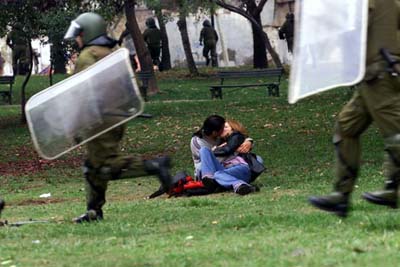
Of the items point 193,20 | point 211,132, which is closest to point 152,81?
point 211,132

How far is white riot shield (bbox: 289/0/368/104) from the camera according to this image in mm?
7223

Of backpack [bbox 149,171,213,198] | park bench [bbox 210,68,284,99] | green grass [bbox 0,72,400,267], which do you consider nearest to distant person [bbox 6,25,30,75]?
park bench [bbox 210,68,284,99]

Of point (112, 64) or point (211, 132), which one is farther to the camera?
point (211, 132)

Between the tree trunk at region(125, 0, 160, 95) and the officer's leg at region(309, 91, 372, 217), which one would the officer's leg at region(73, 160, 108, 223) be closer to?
the officer's leg at region(309, 91, 372, 217)

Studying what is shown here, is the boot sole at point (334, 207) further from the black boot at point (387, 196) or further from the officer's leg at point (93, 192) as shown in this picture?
the officer's leg at point (93, 192)

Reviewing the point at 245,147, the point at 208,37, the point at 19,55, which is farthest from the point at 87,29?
the point at 208,37

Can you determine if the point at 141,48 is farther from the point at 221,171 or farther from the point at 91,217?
the point at 91,217

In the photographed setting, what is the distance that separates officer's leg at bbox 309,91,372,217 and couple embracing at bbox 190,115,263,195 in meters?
5.12

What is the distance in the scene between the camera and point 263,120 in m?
21.0

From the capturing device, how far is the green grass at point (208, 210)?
677cm

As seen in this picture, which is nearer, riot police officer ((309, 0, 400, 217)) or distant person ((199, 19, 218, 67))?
riot police officer ((309, 0, 400, 217))

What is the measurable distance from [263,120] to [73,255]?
1400cm

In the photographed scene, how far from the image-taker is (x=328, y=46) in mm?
7277

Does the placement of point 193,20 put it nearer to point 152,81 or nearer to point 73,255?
point 152,81
